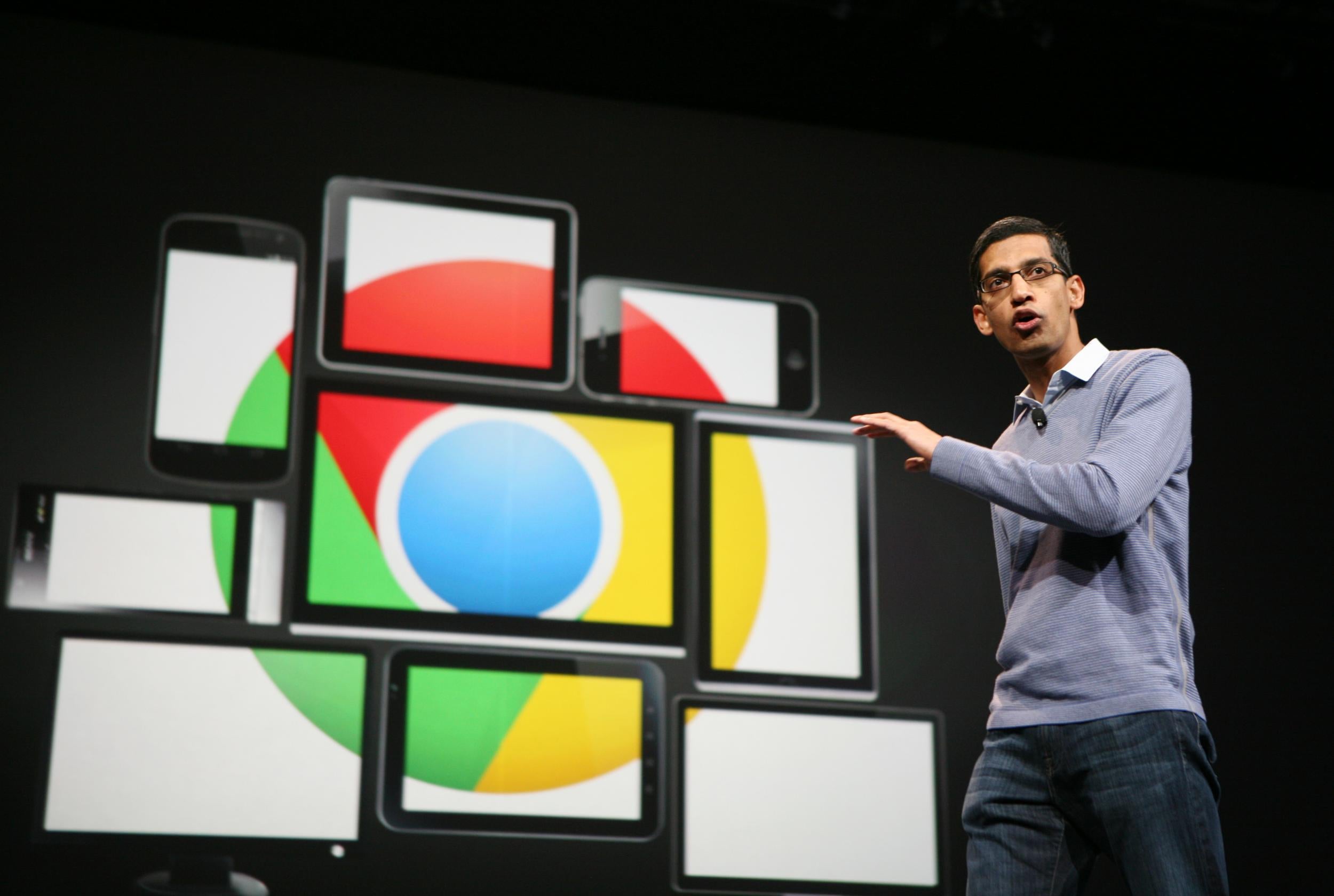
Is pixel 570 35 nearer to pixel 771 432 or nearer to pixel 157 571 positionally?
pixel 771 432

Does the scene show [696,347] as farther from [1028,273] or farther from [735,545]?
[1028,273]

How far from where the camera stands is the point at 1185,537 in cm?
164

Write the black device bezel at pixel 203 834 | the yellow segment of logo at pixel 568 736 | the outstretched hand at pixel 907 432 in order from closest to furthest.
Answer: the outstretched hand at pixel 907 432 → the black device bezel at pixel 203 834 → the yellow segment of logo at pixel 568 736

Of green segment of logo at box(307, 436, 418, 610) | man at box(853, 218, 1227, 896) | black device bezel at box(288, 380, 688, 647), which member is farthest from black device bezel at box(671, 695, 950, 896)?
man at box(853, 218, 1227, 896)

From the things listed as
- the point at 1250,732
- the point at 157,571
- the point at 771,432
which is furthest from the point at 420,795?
the point at 1250,732

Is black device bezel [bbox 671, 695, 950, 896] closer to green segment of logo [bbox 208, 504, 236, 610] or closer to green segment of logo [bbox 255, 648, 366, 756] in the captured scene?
green segment of logo [bbox 255, 648, 366, 756]

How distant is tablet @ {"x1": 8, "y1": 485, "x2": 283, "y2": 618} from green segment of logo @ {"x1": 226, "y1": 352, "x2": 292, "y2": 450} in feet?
0.43

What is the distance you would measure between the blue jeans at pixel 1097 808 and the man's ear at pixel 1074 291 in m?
0.54

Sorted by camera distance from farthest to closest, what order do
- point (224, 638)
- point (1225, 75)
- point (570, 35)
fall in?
point (1225, 75) < point (570, 35) < point (224, 638)

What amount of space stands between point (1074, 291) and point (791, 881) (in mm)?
1644

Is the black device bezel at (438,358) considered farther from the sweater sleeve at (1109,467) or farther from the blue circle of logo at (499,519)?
the sweater sleeve at (1109,467)

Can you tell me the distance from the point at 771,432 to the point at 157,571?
1.34 metres

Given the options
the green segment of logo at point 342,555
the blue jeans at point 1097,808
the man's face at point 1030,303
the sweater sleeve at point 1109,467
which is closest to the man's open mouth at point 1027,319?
the man's face at point 1030,303

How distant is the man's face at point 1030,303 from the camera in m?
1.74
